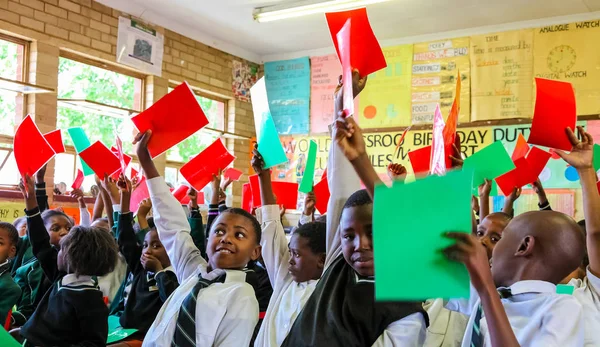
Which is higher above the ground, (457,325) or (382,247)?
(382,247)

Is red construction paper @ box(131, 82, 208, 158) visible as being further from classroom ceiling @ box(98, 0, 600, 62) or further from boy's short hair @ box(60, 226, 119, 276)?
classroom ceiling @ box(98, 0, 600, 62)

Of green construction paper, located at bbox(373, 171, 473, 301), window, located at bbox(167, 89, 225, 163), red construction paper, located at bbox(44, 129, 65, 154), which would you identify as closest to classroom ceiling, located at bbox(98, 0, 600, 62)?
window, located at bbox(167, 89, 225, 163)

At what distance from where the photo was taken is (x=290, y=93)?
7.40m

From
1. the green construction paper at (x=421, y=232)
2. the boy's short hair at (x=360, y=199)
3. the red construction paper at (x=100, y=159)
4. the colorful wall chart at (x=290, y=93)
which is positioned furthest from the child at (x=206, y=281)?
the colorful wall chart at (x=290, y=93)

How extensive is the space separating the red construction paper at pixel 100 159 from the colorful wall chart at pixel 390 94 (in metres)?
4.23

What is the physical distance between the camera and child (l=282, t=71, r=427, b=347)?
117 cm

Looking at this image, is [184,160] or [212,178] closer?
[212,178]

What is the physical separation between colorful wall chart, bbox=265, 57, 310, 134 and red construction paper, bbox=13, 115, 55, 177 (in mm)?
4535

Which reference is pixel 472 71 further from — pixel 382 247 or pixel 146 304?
pixel 382 247

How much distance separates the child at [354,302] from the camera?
3.84ft

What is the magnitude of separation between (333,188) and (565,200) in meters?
4.88

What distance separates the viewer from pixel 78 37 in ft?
18.2

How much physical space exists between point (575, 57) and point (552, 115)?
14.2 feet

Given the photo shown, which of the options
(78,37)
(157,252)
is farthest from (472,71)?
(157,252)
